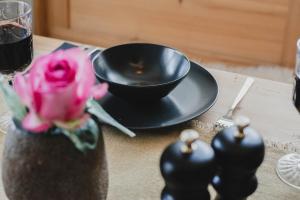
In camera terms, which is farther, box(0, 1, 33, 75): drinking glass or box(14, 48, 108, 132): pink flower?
box(0, 1, 33, 75): drinking glass

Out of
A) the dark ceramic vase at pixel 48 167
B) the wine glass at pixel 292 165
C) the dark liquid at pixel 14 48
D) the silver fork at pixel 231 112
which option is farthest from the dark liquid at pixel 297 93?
the dark liquid at pixel 14 48

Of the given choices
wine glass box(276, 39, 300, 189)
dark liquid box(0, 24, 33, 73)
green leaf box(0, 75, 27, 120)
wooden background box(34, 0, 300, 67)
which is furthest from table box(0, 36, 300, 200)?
wooden background box(34, 0, 300, 67)

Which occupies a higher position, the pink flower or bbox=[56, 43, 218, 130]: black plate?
the pink flower

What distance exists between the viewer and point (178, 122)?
0.92 metres

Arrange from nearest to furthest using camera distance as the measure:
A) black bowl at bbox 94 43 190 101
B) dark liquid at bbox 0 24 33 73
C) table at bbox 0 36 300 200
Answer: table at bbox 0 36 300 200, dark liquid at bbox 0 24 33 73, black bowl at bbox 94 43 190 101

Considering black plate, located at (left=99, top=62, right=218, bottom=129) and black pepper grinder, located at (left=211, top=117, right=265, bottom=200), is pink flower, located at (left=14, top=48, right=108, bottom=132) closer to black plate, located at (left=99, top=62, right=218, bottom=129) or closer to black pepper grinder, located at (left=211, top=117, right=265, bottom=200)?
black pepper grinder, located at (left=211, top=117, right=265, bottom=200)

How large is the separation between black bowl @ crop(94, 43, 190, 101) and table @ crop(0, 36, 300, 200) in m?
0.11

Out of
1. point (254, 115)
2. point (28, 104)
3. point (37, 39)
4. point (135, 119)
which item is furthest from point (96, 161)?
point (37, 39)

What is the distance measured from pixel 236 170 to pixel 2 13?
62cm

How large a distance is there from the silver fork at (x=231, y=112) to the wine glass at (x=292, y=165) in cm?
12

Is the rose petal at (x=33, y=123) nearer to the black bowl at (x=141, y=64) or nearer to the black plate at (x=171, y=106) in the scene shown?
the black plate at (x=171, y=106)

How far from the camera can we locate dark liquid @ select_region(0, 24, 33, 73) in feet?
2.99

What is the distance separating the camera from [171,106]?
3.22 feet

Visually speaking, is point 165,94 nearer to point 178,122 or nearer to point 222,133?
point 178,122
